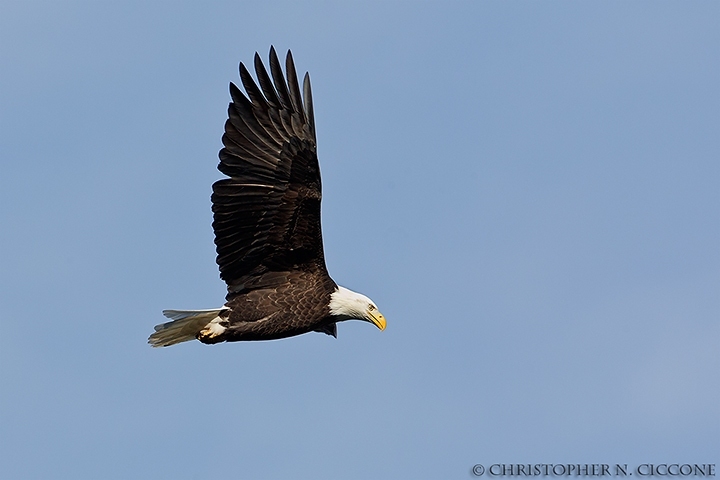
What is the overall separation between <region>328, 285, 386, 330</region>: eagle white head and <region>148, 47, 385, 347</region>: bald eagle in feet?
0.04

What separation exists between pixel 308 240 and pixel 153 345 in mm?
2375

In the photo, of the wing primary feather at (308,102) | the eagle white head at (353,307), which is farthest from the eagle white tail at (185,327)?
the wing primary feather at (308,102)

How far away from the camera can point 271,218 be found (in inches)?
345

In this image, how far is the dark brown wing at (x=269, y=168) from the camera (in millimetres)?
8703

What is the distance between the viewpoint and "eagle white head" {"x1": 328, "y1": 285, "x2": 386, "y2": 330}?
9.02 metres

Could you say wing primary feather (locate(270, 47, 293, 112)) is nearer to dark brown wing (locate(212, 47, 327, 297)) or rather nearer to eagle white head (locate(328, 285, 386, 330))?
dark brown wing (locate(212, 47, 327, 297))

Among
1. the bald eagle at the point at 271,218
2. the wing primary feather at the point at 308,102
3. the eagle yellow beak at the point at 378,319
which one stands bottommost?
the eagle yellow beak at the point at 378,319

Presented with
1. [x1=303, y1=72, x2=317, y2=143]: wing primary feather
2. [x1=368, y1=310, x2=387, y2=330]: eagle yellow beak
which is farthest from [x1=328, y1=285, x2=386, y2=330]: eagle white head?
[x1=303, y1=72, x2=317, y2=143]: wing primary feather

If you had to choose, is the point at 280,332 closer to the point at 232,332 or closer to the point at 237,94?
the point at 232,332

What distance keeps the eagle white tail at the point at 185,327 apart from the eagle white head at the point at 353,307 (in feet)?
3.73

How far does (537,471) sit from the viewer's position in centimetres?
786

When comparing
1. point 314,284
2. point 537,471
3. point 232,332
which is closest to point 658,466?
point 537,471

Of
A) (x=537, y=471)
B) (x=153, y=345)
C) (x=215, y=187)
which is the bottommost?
(x=537, y=471)

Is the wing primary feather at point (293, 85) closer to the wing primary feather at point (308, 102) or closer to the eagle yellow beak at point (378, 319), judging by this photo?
the wing primary feather at point (308, 102)
